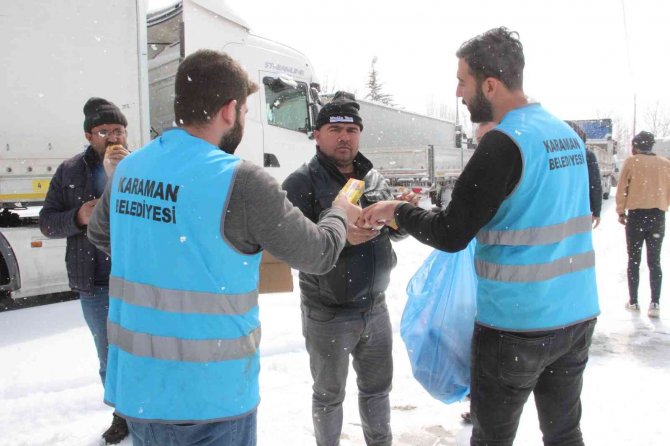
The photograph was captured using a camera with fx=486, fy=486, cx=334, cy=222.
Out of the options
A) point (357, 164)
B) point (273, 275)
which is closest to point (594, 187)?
point (357, 164)

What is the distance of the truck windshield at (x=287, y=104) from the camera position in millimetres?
7340

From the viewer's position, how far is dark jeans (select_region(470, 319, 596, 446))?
1.84 metres

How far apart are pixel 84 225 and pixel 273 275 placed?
1.40 meters

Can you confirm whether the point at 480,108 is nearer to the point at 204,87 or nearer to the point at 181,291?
the point at 204,87

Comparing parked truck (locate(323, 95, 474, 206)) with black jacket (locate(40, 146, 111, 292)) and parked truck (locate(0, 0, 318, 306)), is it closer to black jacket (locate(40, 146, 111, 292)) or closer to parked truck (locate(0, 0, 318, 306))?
parked truck (locate(0, 0, 318, 306))

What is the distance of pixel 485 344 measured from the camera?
76.1 inches

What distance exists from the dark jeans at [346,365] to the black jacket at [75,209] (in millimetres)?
1382

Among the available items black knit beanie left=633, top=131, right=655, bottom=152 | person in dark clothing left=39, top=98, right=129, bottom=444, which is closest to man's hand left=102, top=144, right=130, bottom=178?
person in dark clothing left=39, top=98, right=129, bottom=444

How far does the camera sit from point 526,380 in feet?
6.02

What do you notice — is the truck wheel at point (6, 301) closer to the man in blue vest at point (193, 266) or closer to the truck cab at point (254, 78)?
the truck cab at point (254, 78)

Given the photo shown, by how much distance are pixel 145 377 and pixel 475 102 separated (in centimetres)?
156

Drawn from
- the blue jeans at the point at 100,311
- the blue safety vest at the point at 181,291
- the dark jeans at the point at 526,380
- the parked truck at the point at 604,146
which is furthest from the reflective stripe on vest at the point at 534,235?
the parked truck at the point at 604,146

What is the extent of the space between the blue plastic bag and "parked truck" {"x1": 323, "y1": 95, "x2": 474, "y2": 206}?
303 inches

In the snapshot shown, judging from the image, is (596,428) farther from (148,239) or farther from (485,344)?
(148,239)
